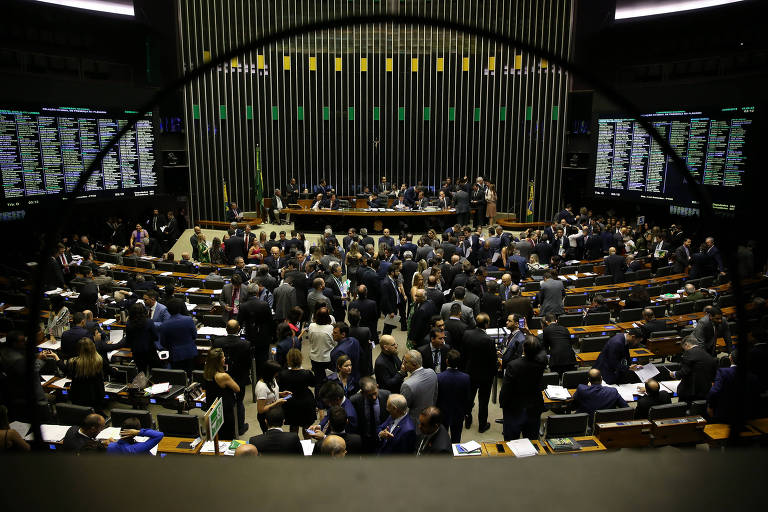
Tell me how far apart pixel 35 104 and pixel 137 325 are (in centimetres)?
936

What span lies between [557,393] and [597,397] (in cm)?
50

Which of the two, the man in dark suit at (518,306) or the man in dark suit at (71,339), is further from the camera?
the man in dark suit at (518,306)

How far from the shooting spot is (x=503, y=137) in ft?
65.0

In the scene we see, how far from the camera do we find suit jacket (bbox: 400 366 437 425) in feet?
15.0

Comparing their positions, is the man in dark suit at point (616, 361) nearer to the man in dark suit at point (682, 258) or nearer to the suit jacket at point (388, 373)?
the suit jacket at point (388, 373)

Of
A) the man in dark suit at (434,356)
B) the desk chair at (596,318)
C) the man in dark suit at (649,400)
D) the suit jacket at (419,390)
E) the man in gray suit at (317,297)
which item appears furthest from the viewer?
the desk chair at (596,318)

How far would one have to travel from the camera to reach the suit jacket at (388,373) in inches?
201

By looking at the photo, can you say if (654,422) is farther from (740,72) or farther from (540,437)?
(740,72)

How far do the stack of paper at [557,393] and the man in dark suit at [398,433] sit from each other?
238cm

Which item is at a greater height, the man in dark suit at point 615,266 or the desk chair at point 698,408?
the man in dark suit at point 615,266

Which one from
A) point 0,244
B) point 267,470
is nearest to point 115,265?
point 0,244

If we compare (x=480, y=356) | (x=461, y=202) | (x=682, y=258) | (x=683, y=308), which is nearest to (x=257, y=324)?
(x=480, y=356)

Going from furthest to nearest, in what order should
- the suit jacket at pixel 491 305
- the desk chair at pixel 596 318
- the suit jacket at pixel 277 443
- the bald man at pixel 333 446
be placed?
the desk chair at pixel 596 318
the suit jacket at pixel 491 305
the suit jacket at pixel 277 443
the bald man at pixel 333 446

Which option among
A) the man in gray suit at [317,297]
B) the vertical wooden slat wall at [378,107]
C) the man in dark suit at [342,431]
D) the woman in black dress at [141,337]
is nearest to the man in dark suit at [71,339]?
the woman in black dress at [141,337]
